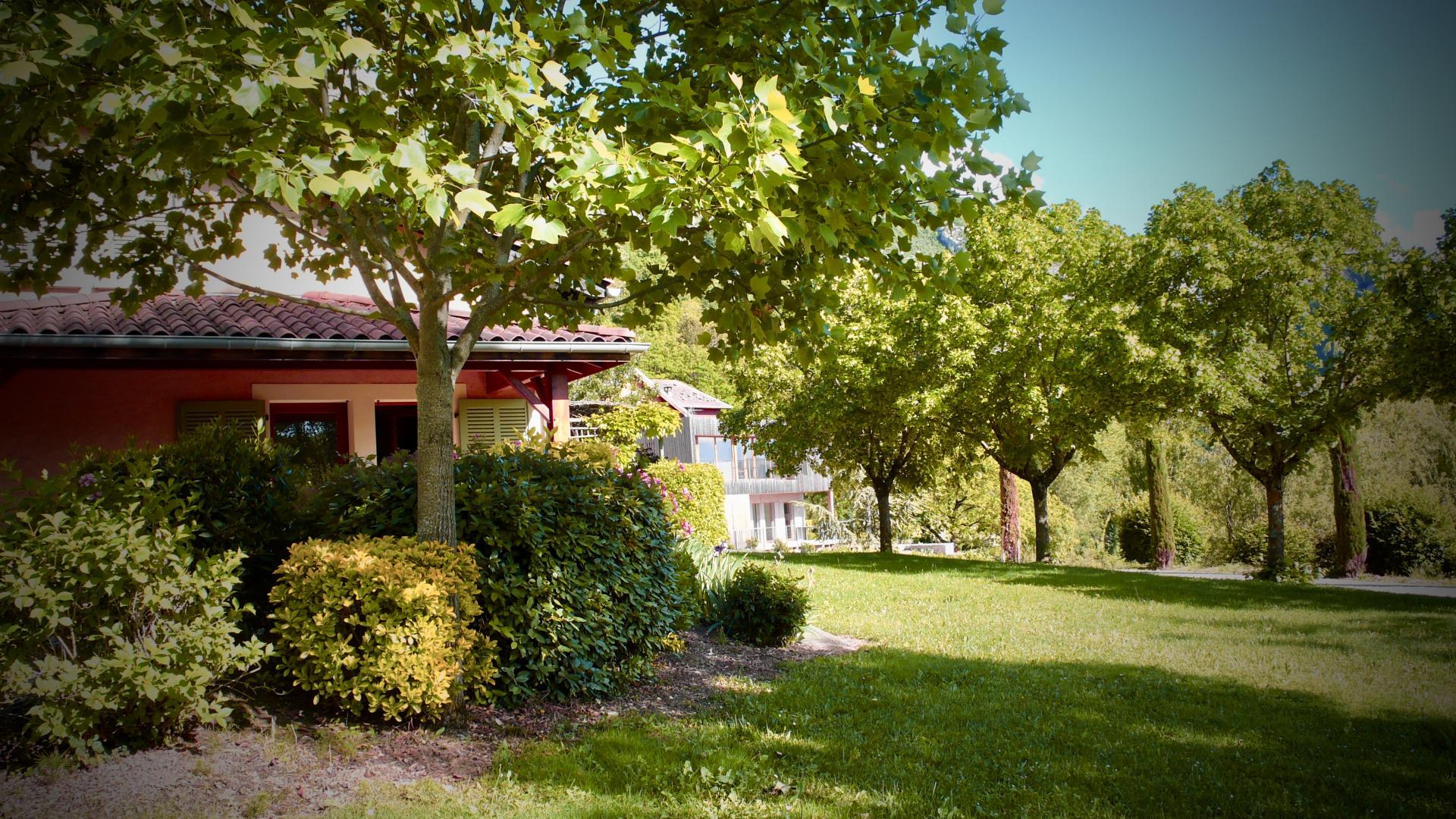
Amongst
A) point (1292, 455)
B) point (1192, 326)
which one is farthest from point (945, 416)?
point (1292, 455)

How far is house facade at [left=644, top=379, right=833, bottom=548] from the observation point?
47562 millimetres

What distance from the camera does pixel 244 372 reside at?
399 inches

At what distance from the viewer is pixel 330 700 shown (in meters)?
4.59

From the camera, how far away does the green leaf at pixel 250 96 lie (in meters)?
3.00

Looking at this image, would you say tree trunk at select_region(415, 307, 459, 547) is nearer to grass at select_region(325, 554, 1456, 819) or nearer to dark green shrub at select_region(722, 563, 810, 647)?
grass at select_region(325, 554, 1456, 819)

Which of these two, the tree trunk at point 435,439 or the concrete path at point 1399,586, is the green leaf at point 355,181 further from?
the concrete path at point 1399,586

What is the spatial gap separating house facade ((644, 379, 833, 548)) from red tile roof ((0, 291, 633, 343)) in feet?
116

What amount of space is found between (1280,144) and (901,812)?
7.93 meters

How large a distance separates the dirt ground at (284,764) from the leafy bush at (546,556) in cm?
30

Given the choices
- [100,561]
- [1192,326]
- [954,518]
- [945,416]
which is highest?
[1192,326]

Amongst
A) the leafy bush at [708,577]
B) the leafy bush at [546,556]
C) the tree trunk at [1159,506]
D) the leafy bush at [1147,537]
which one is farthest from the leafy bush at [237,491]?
the leafy bush at [1147,537]

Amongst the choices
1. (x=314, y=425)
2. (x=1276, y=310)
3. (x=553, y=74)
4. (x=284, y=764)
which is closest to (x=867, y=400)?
(x=1276, y=310)

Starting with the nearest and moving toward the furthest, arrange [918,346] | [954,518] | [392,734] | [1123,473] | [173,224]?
[392,734], [173,224], [918,346], [954,518], [1123,473]

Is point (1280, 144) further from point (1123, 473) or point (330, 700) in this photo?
point (1123, 473)
